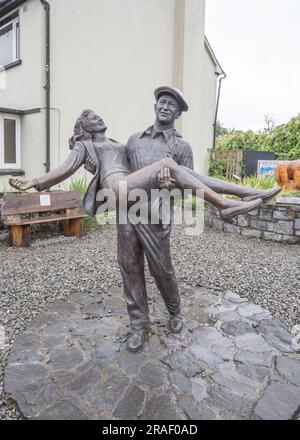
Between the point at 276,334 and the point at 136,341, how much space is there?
1264 mm

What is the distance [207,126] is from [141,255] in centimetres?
1191

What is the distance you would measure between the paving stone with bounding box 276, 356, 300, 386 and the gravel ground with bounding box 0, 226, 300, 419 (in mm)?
658

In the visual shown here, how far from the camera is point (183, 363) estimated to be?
2426 millimetres

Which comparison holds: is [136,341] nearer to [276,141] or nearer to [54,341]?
[54,341]

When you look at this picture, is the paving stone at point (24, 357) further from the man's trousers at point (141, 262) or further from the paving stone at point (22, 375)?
the man's trousers at point (141, 262)

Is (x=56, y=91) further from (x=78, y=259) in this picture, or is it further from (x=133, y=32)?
(x=78, y=259)

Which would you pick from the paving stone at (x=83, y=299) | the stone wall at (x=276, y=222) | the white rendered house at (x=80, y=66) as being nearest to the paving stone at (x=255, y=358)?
the paving stone at (x=83, y=299)

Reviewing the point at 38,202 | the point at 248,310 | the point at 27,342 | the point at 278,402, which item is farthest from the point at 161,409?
the point at 38,202

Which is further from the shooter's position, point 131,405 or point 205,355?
point 205,355

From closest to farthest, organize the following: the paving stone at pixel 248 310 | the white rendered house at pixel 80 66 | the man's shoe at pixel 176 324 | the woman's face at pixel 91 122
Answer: the woman's face at pixel 91 122 < the man's shoe at pixel 176 324 < the paving stone at pixel 248 310 < the white rendered house at pixel 80 66

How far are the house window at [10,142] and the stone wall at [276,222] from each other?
18.7 ft

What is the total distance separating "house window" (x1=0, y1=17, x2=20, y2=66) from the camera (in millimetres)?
8203

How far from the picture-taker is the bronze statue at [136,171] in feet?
7.76
